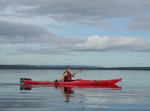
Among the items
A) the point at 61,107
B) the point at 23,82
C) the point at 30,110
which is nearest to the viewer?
the point at 30,110

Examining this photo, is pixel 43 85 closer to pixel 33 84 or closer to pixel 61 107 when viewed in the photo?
pixel 33 84

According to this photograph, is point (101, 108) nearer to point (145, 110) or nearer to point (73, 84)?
point (145, 110)

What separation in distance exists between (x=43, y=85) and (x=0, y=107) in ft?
59.9

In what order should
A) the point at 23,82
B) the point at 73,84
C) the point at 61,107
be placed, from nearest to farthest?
the point at 61,107
the point at 73,84
the point at 23,82

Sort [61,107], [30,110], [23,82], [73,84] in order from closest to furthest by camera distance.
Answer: [30,110] → [61,107] → [73,84] → [23,82]

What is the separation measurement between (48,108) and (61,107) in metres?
0.64

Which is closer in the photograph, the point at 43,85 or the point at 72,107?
the point at 72,107

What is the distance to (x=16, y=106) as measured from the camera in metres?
15.7

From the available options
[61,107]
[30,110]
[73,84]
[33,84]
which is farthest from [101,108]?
[33,84]

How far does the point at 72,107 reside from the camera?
15.1 metres

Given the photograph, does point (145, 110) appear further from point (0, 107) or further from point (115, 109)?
point (0, 107)

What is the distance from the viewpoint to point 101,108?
1520cm

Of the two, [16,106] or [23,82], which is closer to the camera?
[16,106]

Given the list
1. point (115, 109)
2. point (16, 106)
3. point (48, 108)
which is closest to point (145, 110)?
point (115, 109)
